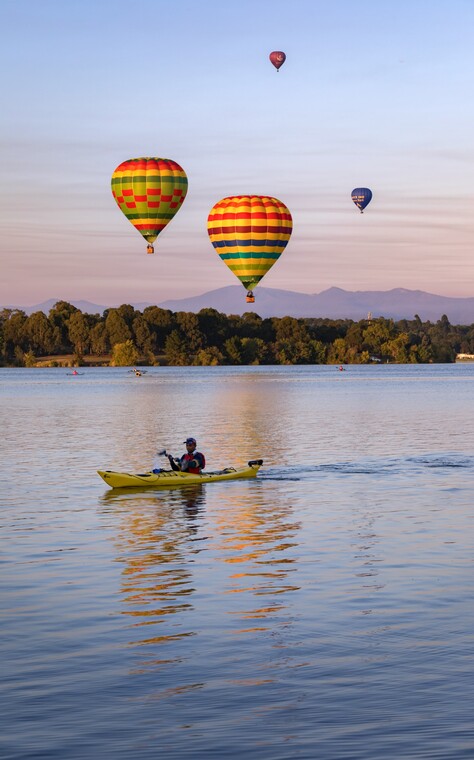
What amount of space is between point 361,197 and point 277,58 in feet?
124

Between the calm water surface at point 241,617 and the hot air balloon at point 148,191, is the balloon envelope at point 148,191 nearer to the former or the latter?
the hot air balloon at point 148,191

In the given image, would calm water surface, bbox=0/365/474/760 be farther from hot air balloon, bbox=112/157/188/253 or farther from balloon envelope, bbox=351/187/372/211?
balloon envelope, bbox=351/187/372/211

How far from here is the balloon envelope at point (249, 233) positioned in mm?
131250

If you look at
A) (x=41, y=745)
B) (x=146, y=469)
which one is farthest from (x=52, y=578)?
(x=146, y=469)

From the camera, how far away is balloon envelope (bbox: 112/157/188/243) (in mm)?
133375

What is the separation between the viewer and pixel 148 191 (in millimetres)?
133625

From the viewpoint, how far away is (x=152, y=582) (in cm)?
2684

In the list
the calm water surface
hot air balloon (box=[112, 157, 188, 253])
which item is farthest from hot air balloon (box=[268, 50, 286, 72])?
the calm water surface

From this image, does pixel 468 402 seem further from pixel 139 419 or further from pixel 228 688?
pixel 228 688

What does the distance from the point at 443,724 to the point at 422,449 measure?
51222mm

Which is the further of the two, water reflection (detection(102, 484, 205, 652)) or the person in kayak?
the person in kayak

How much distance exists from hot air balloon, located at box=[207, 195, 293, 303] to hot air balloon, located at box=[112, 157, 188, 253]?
16.8 ft

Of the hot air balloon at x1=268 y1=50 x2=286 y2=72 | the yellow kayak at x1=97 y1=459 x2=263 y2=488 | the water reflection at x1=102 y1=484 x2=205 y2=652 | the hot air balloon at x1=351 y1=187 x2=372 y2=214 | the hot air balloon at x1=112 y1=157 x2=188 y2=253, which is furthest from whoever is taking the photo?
the hot air balloon at x1=351 y1=187 x2=372 y2=214

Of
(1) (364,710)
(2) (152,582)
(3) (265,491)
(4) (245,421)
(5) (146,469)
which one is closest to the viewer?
(1) (364,710)
